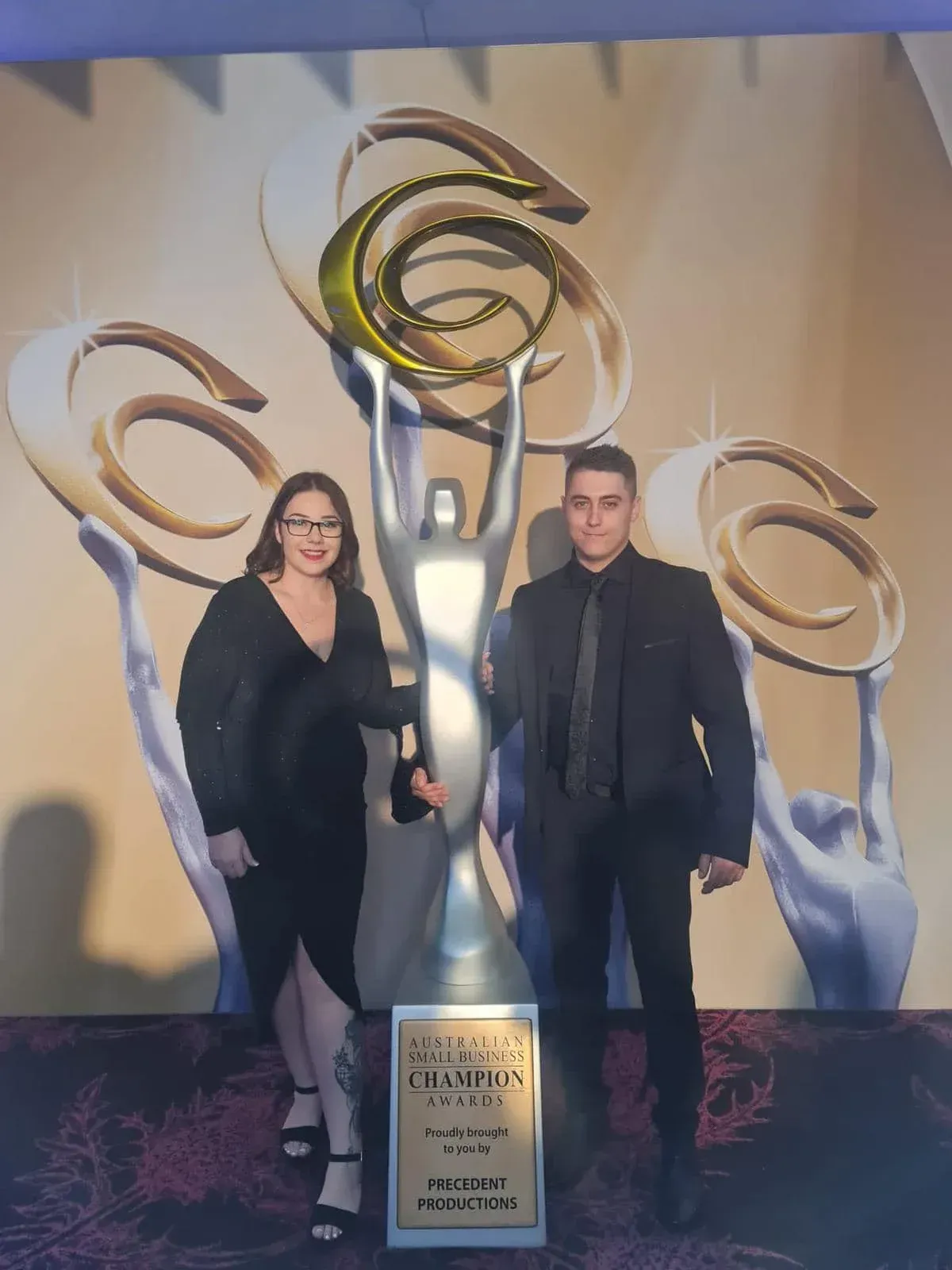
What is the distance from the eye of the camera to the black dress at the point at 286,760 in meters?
1.44

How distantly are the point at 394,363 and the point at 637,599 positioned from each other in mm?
579

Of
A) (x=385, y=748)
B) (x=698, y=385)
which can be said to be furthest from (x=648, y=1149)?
(x=698, y=385)

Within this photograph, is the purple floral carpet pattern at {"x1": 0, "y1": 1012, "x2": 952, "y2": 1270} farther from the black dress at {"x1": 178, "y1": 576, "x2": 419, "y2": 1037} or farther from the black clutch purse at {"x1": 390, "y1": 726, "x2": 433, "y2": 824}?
the black clutch purse at {"x1": 390, "y1": 726, "x2": 433, "y2": 824}

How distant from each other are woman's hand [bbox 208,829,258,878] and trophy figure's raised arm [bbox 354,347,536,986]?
0.37m

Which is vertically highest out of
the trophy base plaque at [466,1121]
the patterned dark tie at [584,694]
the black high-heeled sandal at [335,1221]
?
the patterned dark tie at [584,694]

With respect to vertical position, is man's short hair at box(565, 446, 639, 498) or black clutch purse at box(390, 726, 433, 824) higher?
man's short hair at box(565, 446, 639, 498)

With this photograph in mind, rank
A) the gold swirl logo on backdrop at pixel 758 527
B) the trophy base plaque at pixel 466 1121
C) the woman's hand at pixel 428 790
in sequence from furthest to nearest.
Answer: the gold swirl logo on backdrop at pixel 758 527
the woman's hand at pixel 428 790
the trophy base plaque at pixel 466 1121

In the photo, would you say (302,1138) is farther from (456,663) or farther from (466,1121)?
(456,663)

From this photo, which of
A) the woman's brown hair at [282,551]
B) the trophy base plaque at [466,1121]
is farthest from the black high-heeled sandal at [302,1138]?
the woman's brown hair at [282,551]

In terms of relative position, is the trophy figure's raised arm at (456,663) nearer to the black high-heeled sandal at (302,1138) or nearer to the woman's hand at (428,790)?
the woman's hand at (428,790)

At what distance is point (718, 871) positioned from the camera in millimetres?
1436

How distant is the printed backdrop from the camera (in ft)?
4.95

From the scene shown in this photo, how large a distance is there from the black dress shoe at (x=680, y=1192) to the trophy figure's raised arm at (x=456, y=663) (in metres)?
0.40

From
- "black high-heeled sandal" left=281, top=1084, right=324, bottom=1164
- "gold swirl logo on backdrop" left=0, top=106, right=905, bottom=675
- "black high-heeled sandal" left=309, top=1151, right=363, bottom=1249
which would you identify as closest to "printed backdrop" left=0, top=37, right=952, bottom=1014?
"gold swirl logo on backdrop" left=0, top=106, right=905, bottom=675
